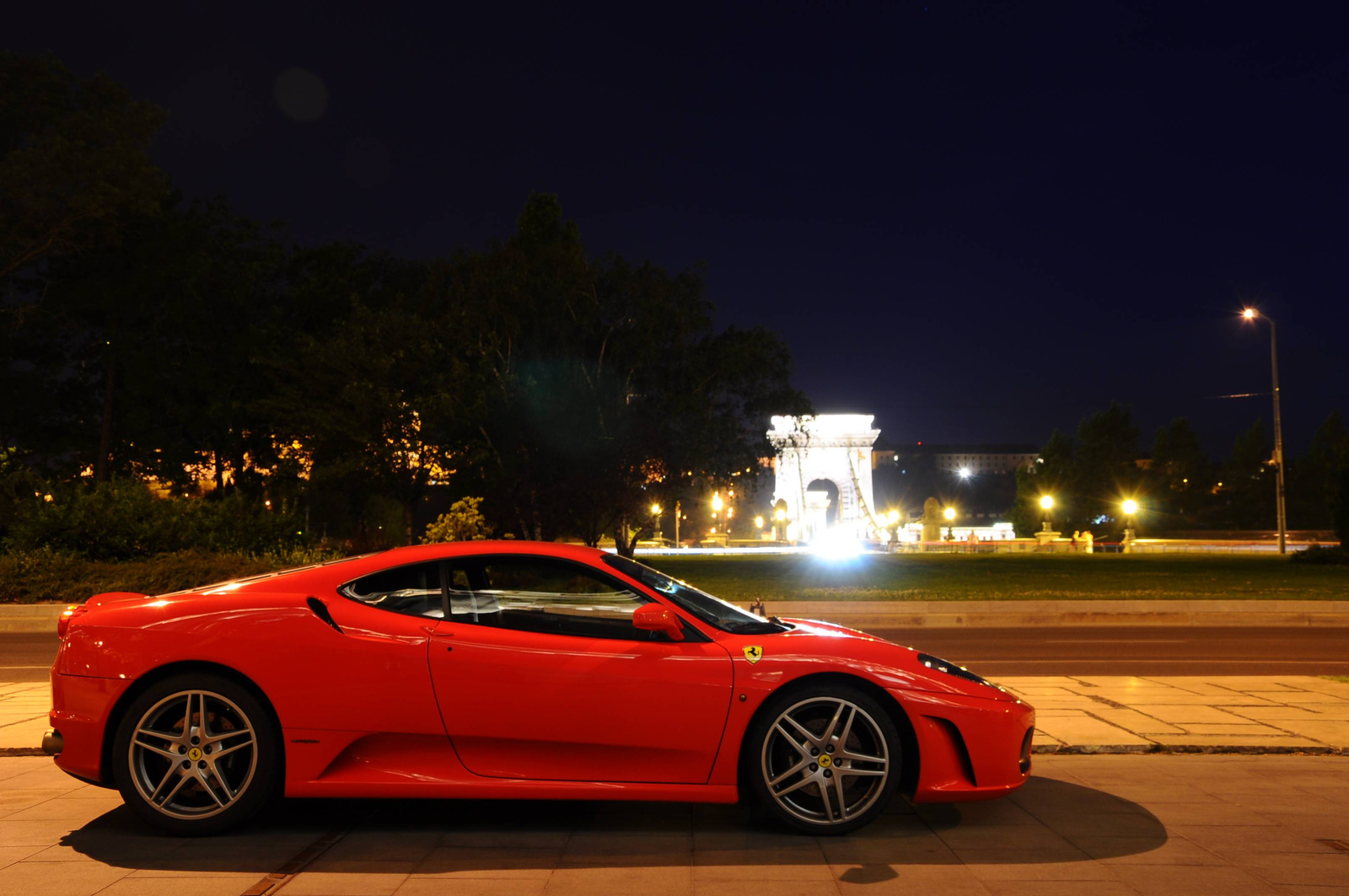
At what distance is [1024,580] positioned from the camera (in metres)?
29.7

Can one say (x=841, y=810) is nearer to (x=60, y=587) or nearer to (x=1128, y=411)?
(x=60, y=587)

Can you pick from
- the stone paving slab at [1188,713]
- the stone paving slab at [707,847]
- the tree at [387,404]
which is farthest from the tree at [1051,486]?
the stone paving slab at [707,847]

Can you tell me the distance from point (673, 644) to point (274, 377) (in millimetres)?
39428

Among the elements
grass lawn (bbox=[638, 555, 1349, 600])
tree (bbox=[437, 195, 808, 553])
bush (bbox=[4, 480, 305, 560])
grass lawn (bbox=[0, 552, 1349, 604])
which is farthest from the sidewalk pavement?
tree (bbox=[437, 195, 808, 553])

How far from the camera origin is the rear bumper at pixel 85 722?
5.07 metres

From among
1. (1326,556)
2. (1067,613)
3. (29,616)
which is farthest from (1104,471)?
(29,616)

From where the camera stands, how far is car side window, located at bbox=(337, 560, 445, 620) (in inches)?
207

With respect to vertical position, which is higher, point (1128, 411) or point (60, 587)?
point (1128, 411)

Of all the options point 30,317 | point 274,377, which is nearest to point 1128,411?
point 274,377

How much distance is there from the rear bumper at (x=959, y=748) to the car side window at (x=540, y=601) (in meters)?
1.30

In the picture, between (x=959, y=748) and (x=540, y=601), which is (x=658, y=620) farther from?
(x=959, y=748)

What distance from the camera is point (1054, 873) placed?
4.52 meters

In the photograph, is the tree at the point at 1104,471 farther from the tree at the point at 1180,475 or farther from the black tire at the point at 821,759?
the black tire at the point at 821,759

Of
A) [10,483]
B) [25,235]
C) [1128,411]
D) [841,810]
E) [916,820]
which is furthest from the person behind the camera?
[1128,411]
